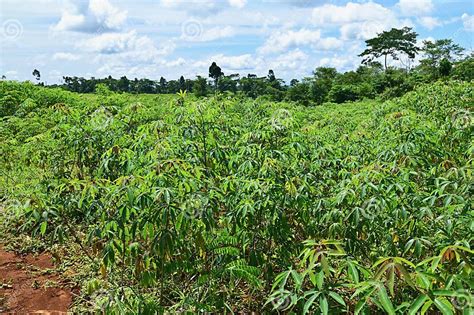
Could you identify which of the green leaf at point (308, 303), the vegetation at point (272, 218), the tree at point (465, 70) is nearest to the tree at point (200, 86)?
the tree at point (465, 70)

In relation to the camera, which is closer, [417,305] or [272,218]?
[417,305]

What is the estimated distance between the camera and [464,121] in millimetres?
3285

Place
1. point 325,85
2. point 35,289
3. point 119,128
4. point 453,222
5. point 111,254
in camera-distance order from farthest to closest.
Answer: point 325,85, point 119,128, point 35,289, point 111,254, point 453,222

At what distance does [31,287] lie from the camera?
3.61 m

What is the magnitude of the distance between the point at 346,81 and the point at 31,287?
2770cm

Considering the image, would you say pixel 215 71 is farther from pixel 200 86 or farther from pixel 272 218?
pixel 272 218

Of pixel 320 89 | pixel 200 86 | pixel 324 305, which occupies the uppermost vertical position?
pixel 200 86

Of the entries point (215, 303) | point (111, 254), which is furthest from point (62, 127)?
point (215, 303)

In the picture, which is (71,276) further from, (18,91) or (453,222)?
(18,91)

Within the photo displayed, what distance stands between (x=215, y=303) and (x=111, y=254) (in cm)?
66

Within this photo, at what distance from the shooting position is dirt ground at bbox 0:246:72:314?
10.7 ft

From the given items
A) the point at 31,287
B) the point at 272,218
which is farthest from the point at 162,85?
the point at 272,218

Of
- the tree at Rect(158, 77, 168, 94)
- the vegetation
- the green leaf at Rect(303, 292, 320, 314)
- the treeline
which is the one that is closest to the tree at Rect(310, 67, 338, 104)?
the treeline

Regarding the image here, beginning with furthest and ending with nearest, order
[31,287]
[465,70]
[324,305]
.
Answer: [465,70] < [31,287] < [324,305]
